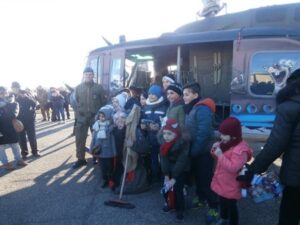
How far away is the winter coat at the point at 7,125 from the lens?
616 cm

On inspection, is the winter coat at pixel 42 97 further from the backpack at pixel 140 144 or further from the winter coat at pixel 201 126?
the winter coat at pixel 201 126

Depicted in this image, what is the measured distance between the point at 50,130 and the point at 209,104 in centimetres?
966

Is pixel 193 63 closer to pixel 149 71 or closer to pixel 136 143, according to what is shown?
pixel 149 71

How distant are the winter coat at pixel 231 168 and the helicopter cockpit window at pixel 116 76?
4.12 meters

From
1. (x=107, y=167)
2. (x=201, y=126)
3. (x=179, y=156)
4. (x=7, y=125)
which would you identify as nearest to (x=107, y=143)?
(x=107, y=167)

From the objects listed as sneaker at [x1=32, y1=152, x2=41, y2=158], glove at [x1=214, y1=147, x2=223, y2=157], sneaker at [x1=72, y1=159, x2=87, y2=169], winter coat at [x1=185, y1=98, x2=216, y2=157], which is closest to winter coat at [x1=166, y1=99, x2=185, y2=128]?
→ winter coat at [x1=185, y1=98, x2=216, y2=157]

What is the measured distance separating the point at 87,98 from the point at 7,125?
172cm

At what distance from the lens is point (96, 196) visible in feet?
15.8

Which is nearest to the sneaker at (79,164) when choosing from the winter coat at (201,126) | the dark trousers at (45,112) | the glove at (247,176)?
the winter coat at (201,126)

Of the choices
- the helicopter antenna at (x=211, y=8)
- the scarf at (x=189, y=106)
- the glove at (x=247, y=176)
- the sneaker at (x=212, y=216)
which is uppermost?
the helicopter antenna at (x=211, y=8)

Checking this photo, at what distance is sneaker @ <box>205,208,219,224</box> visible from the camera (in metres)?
3.74

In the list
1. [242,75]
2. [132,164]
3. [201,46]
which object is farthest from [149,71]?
[132,164]

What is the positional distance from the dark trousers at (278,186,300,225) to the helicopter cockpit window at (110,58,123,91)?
492cm

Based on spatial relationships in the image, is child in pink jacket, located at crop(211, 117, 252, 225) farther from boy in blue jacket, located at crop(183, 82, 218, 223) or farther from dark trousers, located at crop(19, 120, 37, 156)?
dark trousers, located at crop(19, 120, 37, 156)
